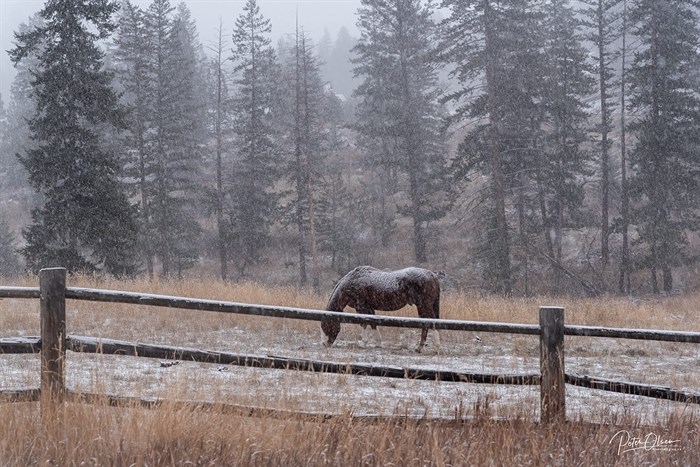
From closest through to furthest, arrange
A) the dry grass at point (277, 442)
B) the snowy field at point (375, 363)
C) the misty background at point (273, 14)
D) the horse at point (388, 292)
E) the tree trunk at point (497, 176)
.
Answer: the dry grass at point (277, 442)
the snowy field at point (375, 363)
the horse at point (388, 292)
the tree trunk at point (497, 176)
the misty background at point (273, 14)

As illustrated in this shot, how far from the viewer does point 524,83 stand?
25.7 metres

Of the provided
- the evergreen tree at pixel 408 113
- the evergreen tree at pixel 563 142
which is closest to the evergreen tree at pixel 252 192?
the evergreen tree at pixel 408 113

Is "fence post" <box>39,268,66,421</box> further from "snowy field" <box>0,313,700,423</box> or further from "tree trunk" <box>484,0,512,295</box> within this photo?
"tree trunk" <box>484,0,512,295</box>

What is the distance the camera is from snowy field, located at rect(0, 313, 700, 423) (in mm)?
5781

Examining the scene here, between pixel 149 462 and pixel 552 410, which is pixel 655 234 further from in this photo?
pixel 149 462

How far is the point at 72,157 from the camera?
20.8 metres

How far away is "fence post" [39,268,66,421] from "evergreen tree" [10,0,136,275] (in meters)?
17.2

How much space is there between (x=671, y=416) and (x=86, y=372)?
6.72 m

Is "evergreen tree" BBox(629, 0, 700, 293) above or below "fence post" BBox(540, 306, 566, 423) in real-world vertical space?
above

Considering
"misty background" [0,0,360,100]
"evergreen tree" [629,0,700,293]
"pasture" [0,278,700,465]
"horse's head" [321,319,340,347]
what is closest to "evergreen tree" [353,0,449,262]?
"evergreen tree" [629,0,700,293]

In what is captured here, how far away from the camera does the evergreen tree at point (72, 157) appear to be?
20.6 metres

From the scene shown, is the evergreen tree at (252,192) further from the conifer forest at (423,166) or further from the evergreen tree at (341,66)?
the evergreen tree at (341,66)

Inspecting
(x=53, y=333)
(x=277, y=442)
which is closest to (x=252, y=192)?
(x=53, y=333)

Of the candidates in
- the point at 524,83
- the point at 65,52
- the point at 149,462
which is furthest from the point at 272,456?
the point at 524,83
